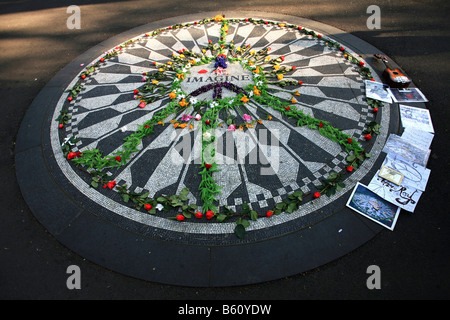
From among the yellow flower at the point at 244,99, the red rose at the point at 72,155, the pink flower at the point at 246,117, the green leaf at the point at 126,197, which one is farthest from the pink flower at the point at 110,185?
the yellow flower at the point at 244,99

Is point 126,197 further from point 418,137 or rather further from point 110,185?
point 418,137

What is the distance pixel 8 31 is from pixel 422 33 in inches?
478

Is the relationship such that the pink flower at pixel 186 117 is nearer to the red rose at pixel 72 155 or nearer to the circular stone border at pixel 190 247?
the red rose at pixel 72 155

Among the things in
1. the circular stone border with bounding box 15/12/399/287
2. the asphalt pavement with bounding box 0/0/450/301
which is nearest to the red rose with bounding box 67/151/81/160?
the circular stone border with bounding box 15/12/399/287

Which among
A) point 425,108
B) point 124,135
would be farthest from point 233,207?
point 425,108

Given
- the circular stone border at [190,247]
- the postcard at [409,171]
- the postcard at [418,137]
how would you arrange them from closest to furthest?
the circular stone border at [190,247], the postcard at [409,171], the postcard at [418,137]

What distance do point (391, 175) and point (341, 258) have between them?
1.53m

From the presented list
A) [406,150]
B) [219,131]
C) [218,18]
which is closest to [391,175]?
[406,150]

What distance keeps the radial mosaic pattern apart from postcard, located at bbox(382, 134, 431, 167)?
184 millimetres

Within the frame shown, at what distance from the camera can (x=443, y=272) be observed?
2.77 metres

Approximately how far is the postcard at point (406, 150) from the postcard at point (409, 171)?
0.28ft

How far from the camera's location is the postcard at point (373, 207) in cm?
319

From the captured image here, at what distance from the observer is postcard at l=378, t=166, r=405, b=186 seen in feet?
11.5

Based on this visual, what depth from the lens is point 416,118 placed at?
4.32 m
